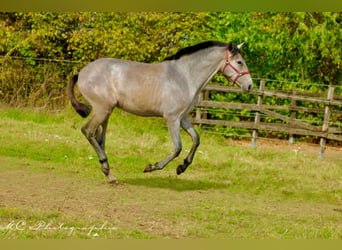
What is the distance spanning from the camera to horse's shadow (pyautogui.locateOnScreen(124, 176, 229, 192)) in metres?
→ 8.84

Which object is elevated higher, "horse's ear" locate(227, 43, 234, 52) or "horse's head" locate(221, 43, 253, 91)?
"horse's ear" locate(227, 43, 234, 52)

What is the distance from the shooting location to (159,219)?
6.31m

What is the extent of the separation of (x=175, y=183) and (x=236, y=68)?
2317 mm

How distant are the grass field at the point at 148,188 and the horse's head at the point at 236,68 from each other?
171 centimetres

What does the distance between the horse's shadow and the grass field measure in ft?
0.06

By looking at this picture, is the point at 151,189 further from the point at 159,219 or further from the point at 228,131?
the point at 228,131

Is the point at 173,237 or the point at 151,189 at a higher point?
the point at 173,237

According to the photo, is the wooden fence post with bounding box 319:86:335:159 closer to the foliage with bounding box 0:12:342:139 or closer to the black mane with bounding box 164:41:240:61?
the foliage with bounding box 0:12:342:139

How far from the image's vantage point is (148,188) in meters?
8.54

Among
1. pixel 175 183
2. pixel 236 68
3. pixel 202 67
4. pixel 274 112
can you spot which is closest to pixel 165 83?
pixel 202 67

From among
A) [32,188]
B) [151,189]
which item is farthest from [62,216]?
[151,189]

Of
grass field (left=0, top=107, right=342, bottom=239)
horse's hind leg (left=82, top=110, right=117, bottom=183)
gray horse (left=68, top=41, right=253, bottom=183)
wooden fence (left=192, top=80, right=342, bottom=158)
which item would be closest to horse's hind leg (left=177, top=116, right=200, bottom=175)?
gray horse (left=68, top=41, right=253, bottom=183)

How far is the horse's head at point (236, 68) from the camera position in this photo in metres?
7.85

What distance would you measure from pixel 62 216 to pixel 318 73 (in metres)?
12.2
